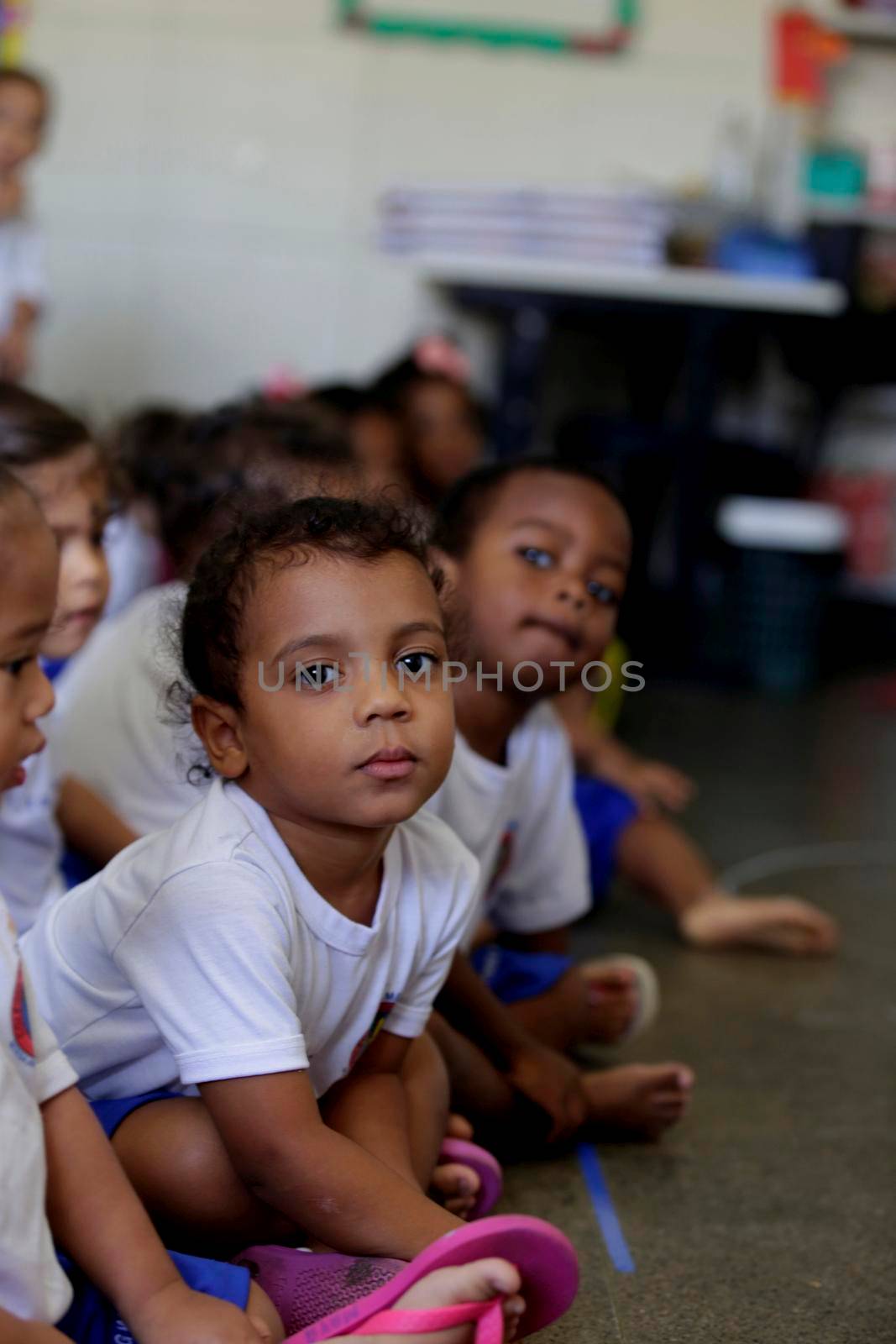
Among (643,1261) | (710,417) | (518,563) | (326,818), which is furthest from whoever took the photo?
(710,417)

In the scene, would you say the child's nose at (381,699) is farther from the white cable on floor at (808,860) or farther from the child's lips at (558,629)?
the white cable on floor at (808,860)

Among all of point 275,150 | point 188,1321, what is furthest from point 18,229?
point 188,1321

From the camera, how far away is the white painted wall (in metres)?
3.75

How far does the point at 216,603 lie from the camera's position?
104cm

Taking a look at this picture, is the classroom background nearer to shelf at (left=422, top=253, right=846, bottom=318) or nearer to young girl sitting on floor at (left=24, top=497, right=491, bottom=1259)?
A: shelf at (left=422, top=253, right=846, bottom=318)

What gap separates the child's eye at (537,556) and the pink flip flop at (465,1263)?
71cm

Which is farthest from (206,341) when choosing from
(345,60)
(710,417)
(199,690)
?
(199,690)

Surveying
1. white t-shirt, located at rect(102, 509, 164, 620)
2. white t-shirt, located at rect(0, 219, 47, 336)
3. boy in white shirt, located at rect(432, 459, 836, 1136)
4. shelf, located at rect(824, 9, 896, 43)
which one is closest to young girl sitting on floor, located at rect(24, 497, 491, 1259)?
boy in white shirt, located at rect(432, 459, 836, 1136)

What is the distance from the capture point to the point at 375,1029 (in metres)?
1.11

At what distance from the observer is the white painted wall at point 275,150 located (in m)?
3.75

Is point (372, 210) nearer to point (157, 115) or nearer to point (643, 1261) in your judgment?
point (157, 115)

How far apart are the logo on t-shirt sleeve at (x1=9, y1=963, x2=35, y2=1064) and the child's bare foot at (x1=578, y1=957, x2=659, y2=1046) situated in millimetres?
752

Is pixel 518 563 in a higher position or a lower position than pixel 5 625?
lower

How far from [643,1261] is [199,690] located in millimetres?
522
